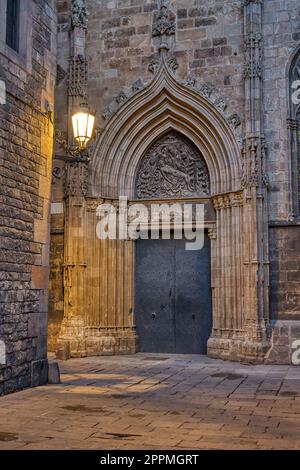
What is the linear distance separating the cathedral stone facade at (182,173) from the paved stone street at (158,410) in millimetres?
1762

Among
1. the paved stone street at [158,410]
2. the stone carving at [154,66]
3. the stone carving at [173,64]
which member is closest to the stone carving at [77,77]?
the stone carving at [154,66]

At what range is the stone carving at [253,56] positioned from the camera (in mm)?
11180

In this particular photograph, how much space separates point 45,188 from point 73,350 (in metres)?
4.21

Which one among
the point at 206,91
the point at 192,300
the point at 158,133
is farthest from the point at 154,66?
the point at 192,300

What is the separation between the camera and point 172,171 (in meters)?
12.4

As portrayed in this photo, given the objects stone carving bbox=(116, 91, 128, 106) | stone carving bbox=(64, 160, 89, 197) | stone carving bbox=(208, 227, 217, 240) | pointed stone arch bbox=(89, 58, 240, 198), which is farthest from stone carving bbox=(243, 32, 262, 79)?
stone carving bbox=(64, 160, 89, 197)

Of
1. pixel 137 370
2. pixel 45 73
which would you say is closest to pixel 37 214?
pixel 45 73

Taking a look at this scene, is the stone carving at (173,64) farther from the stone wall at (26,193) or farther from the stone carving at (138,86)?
the stone wall at (26,193)

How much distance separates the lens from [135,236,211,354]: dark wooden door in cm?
1191

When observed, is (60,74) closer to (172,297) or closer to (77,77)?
(77,77)

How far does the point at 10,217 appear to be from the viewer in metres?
7.38

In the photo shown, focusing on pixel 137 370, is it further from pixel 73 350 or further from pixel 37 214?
pixel 37 214
